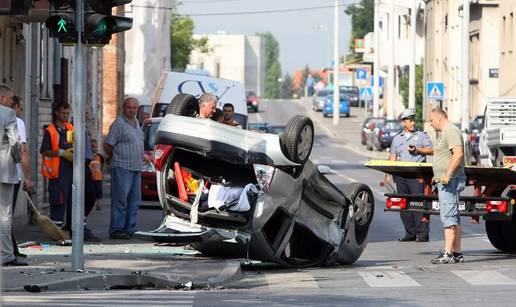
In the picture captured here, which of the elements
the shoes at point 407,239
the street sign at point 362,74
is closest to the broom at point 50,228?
the shoes at point 407,239

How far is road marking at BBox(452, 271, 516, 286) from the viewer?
44.2 ft

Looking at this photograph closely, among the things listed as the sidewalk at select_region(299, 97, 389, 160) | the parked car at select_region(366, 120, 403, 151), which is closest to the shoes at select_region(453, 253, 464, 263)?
A: the sidewalk at select_region(299, 97, 389, 160)

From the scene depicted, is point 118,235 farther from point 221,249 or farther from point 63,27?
point 63,27

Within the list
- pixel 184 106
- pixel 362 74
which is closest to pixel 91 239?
pixel 184 106

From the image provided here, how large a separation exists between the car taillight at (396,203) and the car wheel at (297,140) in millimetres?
2374

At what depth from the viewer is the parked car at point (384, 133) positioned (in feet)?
205

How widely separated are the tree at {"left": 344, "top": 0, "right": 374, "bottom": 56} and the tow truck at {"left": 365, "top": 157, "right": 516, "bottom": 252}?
415 ft

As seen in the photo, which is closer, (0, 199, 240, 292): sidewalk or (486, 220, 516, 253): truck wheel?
(0, 199, 240, 292): sidewalk

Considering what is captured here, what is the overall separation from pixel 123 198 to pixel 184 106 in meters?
3.65

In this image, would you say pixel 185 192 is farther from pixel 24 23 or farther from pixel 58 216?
pixel 24 23

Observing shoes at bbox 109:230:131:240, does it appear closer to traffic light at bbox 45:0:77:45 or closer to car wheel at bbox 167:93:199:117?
car wheel at bbox 167:93:199:117

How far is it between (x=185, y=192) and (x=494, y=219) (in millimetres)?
3808

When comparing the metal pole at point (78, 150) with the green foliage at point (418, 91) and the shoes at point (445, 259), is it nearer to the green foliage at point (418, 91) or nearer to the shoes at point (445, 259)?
the shoes at point (445, 259)

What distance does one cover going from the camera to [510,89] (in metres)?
56.0
